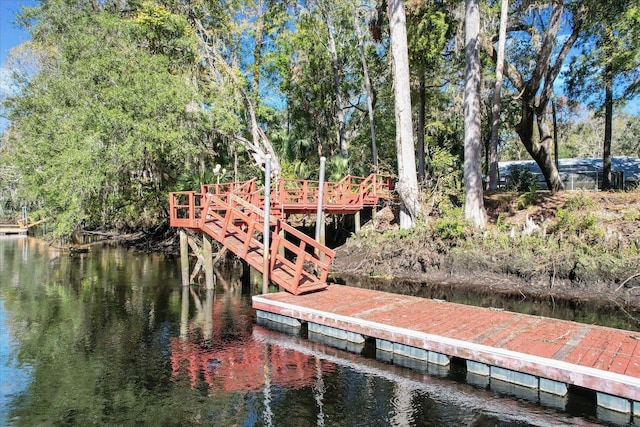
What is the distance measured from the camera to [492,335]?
7969 millimetres

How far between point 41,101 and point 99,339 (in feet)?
51.2

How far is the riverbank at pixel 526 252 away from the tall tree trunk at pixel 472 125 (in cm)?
72

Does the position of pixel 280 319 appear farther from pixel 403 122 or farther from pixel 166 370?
pixel 403 122

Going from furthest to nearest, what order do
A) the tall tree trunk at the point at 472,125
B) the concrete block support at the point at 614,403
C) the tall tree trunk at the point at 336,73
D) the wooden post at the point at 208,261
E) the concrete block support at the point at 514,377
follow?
the tall tree trunk at the point at 336,73 < the tall tree trunk at the point at 472,125 < the wooden post at the point at 208,261 < the concrete block support at the point at 514,377 < the concrete block support at the point at 614,403

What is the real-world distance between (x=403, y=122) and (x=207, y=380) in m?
13.5

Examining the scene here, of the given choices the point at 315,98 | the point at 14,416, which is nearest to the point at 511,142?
the point at 315,98

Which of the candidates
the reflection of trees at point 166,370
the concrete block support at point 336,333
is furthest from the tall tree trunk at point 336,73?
the concrete block support at point 336,333

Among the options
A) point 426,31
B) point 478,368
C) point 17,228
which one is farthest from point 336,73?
point 17,228

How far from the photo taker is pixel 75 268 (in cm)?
2038

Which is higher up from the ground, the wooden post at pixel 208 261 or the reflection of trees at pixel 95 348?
the wooden post at pixel 208 261

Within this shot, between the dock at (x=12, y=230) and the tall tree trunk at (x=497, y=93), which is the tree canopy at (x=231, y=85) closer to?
the tall tree trunk at (x=497, y=93)

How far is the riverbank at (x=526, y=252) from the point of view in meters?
13.9


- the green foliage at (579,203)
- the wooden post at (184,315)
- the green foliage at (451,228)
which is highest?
the green foliage at (579,203)

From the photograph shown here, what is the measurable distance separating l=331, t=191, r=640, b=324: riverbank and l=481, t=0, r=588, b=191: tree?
3124mm
